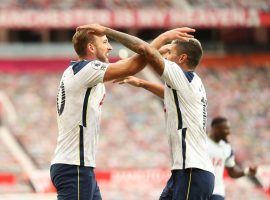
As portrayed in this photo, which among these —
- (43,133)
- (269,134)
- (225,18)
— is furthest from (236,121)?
(43,133)

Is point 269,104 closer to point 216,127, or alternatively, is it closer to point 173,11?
point 173,11

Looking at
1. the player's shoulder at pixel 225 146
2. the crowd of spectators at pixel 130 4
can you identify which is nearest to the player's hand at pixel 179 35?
the player's shoulder at pixel 225 146

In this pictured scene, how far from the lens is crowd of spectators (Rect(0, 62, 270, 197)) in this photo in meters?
21.8

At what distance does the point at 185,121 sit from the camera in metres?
6.74

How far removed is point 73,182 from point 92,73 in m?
0.95

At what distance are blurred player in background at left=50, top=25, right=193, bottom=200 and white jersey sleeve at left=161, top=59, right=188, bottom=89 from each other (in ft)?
0.71

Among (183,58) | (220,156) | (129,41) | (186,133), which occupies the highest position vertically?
(129,41)

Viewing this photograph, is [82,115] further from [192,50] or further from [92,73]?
[192,50]

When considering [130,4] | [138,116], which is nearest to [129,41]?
[138,116]

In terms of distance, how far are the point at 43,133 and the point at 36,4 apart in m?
5.32

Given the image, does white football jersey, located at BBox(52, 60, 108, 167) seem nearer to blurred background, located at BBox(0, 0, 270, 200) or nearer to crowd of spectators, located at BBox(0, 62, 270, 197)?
blurred background, located at BBox(0, 0, 270, 200)

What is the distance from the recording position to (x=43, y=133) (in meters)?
22.6

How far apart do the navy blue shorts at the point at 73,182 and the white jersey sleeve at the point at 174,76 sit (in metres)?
1.03

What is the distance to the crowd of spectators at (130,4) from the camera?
84.8 ft
